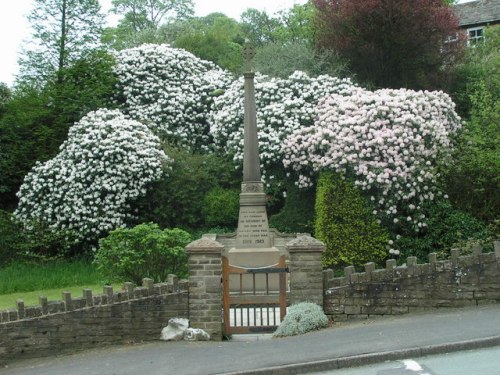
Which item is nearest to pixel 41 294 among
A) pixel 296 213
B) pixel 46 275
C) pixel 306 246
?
pixel 46 275

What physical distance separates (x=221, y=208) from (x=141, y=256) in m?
7.27

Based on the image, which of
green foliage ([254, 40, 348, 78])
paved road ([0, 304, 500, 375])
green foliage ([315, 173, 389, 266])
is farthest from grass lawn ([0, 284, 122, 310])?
green foliage ([254, 40, 348, 78])

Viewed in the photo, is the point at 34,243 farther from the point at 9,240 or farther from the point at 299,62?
the point at 299,62

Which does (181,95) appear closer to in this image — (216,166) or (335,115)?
(216,166)

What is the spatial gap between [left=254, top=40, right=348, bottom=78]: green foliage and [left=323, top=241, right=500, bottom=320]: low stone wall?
12.9m

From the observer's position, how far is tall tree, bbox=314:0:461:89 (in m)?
23.8

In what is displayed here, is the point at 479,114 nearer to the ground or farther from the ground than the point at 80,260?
farther from the ground

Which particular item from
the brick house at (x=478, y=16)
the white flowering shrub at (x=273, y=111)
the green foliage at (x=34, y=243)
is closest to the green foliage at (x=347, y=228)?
the white flowering shrub at (x=273, y=111)

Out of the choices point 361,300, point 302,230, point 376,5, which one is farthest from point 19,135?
point 361,300

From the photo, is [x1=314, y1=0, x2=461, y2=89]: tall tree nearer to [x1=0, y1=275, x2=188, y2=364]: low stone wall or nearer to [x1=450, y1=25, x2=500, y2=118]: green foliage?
[x1=450, y1=25, x2=500, y2=118]: green foliage

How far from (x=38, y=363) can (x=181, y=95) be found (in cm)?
1540

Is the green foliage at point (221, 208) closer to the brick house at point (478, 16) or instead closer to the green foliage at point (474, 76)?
the green foliage at point (474, 76)

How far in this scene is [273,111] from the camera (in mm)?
21375

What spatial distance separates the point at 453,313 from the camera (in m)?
11.6
